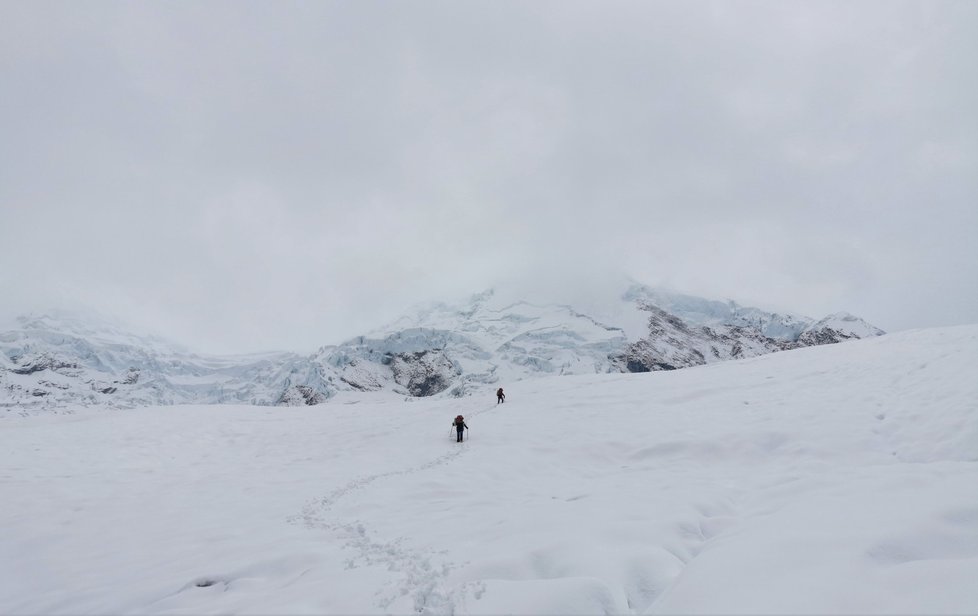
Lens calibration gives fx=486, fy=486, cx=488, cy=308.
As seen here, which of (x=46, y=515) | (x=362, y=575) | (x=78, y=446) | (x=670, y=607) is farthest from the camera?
(x=78, y=446)

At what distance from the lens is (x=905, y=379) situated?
20.6 metres

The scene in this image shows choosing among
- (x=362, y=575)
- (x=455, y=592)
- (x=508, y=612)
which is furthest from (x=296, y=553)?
(x=508, y=612)

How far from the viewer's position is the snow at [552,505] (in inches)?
251

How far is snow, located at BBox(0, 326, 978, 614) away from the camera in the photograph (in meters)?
6.38

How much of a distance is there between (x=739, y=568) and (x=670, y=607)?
118cm

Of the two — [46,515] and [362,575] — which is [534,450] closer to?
[362,575]

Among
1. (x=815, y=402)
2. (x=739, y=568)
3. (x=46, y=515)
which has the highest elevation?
(x=815, y=402)

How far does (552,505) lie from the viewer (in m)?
11.9

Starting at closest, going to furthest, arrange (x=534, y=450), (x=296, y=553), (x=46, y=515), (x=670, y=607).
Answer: (x=670, y=607) → (x=296, y=553) → (x=46, y=515) → (x=534, y=450)

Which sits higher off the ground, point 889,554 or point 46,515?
point 889,554

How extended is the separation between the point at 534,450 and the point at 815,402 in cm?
1212

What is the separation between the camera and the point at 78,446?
2486cm

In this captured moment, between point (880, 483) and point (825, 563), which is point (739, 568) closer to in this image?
point (825, 563)

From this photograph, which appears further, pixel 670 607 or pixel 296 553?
pixel 296 553
